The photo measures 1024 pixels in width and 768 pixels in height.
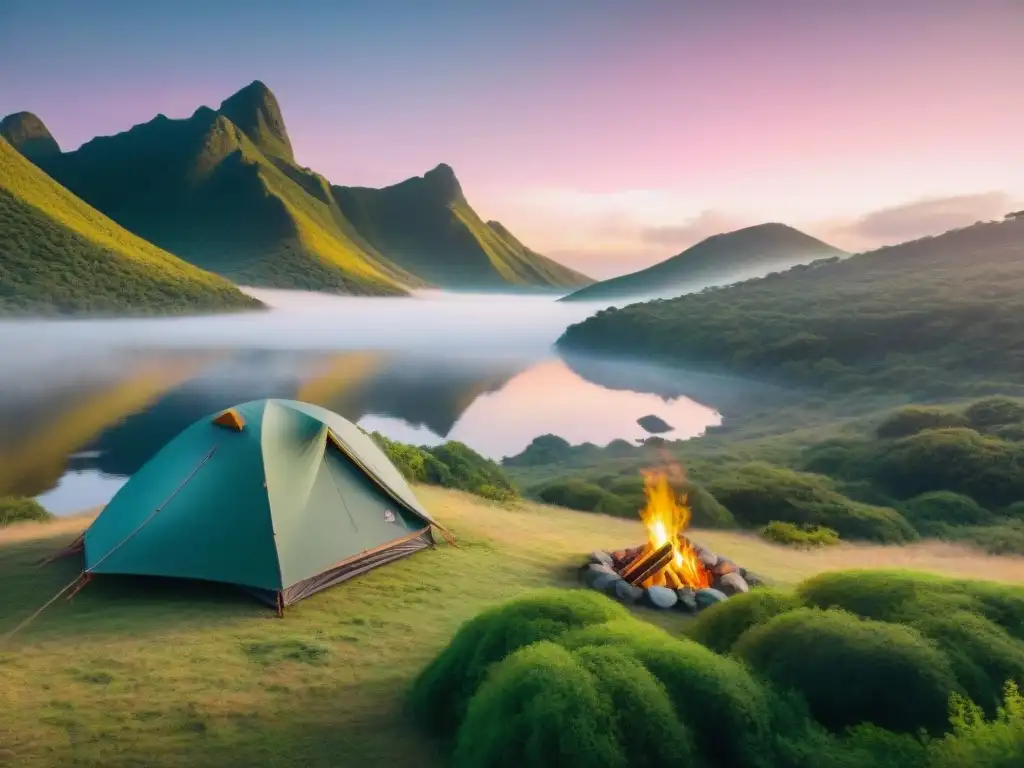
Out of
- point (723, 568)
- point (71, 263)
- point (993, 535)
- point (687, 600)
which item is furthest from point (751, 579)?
point (71, 263)

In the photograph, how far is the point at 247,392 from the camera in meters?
64.4

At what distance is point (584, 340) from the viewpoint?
114750 mm

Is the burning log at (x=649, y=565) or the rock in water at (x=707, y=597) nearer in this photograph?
the rock in water at (x=707, y=597)

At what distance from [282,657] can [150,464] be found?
6.26m

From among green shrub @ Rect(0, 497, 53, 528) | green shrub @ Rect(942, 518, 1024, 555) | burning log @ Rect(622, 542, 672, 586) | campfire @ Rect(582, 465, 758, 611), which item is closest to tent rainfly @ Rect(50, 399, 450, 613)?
campfire @ Rect(582, 465, 758, 611)

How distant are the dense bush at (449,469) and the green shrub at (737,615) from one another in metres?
16.1

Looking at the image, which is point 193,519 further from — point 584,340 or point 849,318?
point 584,340

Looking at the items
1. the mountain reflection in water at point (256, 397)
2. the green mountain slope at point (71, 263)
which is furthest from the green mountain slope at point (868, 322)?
the green mountain slope at point (71, 263)

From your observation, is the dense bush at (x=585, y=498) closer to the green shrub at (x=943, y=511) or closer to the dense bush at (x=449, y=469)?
the dense bush at (x=449, y=469)

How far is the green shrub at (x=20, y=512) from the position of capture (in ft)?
61.0

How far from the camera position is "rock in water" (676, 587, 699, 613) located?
12.3 metres

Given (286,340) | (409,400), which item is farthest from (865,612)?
(286,340)

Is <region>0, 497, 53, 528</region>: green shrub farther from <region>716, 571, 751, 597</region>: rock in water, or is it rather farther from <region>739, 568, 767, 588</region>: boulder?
<region>739, 568, 767, 588</region>: boulder

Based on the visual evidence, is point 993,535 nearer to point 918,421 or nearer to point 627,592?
point 918,421
